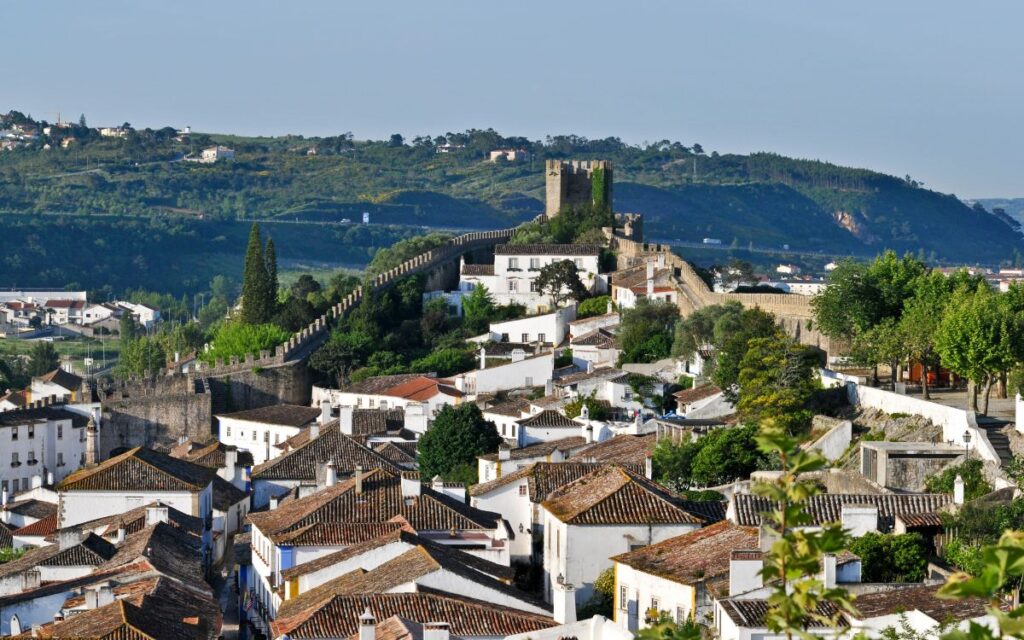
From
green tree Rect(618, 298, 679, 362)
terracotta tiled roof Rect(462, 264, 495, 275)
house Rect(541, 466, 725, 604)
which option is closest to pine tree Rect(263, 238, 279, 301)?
terracotta tiled roof Rect(462, 264, 495, 275)

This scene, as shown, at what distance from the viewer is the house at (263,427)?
6181 cm

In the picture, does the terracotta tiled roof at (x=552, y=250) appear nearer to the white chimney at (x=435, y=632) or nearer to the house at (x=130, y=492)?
the house at (x=130, y=492)

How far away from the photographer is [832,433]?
40438 mm

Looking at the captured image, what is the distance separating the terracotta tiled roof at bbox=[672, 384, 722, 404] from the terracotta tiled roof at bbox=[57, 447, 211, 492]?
11.6 meters

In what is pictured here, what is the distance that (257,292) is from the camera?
77.2 m

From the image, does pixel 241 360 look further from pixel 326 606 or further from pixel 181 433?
pixel 326 606

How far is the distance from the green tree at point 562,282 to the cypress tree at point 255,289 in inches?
378

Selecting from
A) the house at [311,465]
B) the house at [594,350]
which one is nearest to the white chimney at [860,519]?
the house at [311,465]

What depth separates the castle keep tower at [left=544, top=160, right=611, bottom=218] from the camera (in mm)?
88000

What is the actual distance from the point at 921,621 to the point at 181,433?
48867 millimetres

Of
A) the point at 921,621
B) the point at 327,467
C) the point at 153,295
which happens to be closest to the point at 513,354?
the point at 327,467

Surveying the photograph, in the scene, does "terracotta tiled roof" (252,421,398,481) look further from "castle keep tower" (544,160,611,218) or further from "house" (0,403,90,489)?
"castle keep tower" (544,160,611,218)

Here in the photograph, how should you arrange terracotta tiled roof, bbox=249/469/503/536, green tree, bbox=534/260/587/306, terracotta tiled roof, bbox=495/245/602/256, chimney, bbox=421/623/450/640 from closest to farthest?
chimney, bbox=421/623/450/640 < terracotta tiled roof, bbox=249/469/503/536 < green tree, bbox=534/260/587/306 < terracotta tiled roof, bbox=495/245/602/256

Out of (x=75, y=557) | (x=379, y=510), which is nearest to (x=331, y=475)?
(x=379, y=510)
